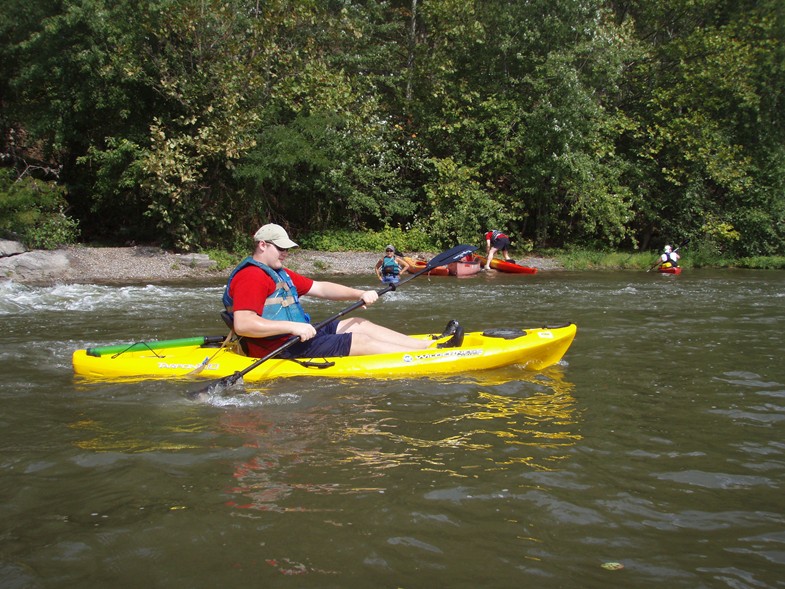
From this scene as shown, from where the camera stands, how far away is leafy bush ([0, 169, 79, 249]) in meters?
13.1

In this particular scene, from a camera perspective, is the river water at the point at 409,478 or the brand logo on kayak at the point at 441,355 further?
the brand logo on kayak at the point at 441,355

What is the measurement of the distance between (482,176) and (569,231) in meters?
2.71

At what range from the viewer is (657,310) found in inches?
356

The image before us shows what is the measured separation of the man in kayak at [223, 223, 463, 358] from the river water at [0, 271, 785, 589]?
34 centimetres

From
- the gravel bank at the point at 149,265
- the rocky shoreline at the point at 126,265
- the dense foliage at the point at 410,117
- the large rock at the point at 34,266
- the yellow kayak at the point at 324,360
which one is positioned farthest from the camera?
the dense foliage at the point at 410,117

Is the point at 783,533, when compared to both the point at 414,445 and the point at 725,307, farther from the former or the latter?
the point at 725,307

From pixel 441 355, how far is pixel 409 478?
2.14m

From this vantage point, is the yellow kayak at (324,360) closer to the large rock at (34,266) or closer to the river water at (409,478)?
the river water at (409,478)

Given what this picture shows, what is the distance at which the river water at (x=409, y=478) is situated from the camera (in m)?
2.46

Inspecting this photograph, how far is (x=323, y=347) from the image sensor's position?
525cm

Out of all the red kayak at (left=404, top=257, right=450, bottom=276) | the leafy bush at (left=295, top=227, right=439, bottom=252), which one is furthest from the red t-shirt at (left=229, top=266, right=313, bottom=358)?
the leafy bush at (left=295, top=227, right=439, bottom=252)

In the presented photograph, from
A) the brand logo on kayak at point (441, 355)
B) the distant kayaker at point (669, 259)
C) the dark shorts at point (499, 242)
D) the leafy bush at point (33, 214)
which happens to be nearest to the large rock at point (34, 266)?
the leafy bush at point (33, 214)

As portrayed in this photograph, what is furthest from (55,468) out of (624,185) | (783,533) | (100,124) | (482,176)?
(624,185)

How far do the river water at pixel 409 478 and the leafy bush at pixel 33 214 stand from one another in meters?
8.02
